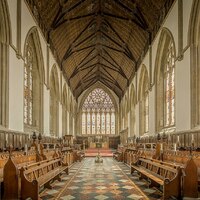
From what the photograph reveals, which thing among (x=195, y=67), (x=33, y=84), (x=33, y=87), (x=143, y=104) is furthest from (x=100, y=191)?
(x=143, y=104)

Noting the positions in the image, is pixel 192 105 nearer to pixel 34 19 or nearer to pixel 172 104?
pixel 172 104

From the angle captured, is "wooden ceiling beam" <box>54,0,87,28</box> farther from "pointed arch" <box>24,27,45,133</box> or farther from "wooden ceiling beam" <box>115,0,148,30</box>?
"pointed arch" <box>24,27,45,133</box>

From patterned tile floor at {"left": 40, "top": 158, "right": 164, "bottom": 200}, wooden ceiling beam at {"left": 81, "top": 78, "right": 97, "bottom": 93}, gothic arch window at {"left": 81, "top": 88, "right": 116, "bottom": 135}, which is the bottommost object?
patterned tile floor at {"left": 40, "top": 158, "right": 164, "bottom": 200}

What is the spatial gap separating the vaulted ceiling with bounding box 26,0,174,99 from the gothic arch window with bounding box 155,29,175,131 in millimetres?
1312

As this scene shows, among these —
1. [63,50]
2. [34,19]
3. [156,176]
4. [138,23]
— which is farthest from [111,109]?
[156,176]

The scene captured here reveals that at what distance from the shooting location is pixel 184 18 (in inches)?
517

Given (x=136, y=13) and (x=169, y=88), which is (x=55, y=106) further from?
(x=169, y=88)

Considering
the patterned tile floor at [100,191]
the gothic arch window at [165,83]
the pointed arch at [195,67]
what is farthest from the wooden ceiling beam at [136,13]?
the patterned tile floor at [100,191]

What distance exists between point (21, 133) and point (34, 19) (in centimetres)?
603

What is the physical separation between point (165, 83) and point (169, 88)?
904mm

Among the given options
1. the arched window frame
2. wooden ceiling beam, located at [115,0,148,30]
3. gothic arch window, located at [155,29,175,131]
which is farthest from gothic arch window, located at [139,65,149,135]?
wooden ceiling beam, located at [115,0,148,30]

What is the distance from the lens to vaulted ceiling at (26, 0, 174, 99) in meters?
17.8

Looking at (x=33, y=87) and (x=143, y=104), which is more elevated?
(x=33, y=87)

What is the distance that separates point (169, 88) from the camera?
58.2 feet
